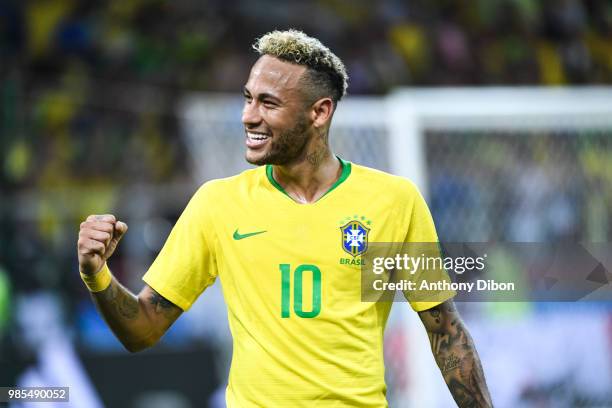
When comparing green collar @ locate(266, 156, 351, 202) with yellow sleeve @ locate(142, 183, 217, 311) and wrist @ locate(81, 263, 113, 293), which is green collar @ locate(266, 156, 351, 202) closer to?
yellow sleeve @ locate(142, 183, 217, 311)

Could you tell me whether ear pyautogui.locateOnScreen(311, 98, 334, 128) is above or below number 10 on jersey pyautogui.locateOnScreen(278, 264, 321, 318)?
above

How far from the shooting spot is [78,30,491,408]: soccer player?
3.62 metres

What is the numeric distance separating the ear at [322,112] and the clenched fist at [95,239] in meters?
0.83

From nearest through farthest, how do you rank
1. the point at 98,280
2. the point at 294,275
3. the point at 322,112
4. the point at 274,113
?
1. the point at 98,280
2. the point at 294,275
3. the point at 274,113
4. the point at 322,112

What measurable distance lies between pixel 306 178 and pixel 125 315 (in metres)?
0.79

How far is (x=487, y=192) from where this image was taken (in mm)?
8125

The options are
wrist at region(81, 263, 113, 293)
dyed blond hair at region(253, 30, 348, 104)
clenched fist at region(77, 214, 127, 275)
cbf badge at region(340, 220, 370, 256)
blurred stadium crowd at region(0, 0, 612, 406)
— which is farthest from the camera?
blurred stadium crowd at region(0, 0, 612, 406)

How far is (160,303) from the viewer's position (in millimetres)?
3824

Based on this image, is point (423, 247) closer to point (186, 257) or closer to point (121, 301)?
point (186, 257)

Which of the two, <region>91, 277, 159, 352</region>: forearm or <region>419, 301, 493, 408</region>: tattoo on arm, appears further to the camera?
<region>419, 301, 493, 408</region>: tattoo on arm

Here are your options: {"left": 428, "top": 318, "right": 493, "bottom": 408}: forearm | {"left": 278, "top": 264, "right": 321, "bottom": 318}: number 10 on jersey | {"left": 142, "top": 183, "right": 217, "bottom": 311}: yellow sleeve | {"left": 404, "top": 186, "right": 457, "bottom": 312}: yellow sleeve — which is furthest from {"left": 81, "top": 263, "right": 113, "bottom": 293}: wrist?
{"left": 428, "top": 318, "right": 493, "bottom": 408}: forearm

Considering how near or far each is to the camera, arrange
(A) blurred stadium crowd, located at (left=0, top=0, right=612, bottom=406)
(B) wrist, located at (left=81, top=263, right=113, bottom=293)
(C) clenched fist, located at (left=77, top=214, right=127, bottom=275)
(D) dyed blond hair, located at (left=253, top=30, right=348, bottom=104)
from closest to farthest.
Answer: (C) clenched fist, located at (left=77, top=214, right=127, bottom=275) < (B) wrist, located at (left=81, top=263, right=113, bottom=293) < (D) dyed blond hair, located at (left=253, top=30, right=348, bottom=104) < (A) blurred stadium crowd, located at (left=0, top=0, right=612, bottom=406)

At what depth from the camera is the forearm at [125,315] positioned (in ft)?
12.0

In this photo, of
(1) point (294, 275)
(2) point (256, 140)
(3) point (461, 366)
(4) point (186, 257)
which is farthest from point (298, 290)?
(3) point (461, 366)
